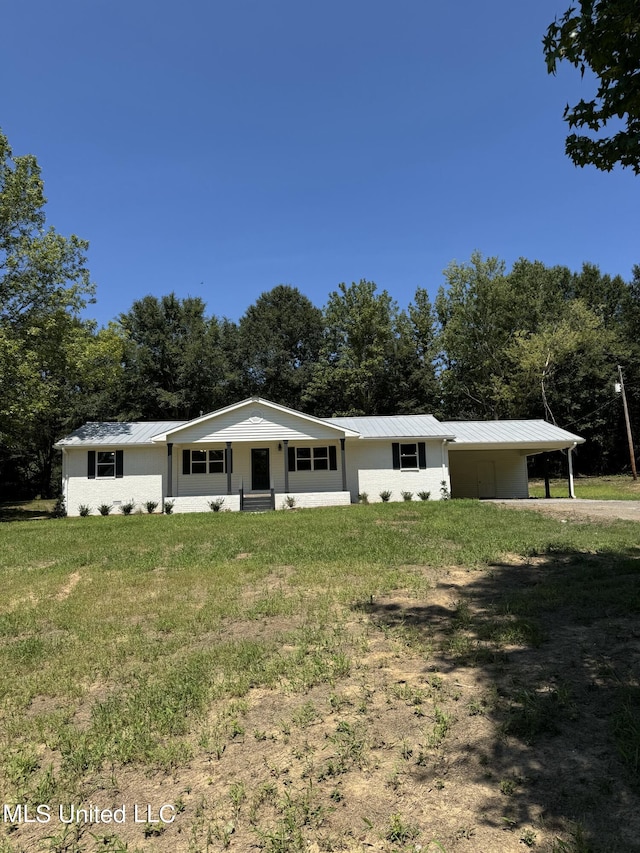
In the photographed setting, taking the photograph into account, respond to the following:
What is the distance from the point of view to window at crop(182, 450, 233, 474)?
22328mm

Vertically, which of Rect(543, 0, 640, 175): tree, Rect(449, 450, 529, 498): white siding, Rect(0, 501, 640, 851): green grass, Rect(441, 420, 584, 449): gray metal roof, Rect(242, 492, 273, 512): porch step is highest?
Rect(543, 0, 640, 175): tree

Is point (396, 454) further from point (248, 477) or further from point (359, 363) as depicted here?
point (359, 363)

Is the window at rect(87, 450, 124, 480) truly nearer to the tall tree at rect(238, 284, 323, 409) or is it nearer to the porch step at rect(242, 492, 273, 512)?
the porch step at rect(242, 492, 273, 512)

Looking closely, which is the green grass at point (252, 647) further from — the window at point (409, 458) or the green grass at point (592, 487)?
the green grass at point (592, 487)

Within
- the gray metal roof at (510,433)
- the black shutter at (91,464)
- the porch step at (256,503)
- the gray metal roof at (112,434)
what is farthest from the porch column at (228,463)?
the gray metal roof at (510,433)

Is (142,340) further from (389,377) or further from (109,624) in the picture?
(109,624)

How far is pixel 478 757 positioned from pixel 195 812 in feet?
5.29

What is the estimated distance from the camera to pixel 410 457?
22.1 meters

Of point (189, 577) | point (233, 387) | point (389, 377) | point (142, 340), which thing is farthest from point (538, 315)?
point (189, 577)

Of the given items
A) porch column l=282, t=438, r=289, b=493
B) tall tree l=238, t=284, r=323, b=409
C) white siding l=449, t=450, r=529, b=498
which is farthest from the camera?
tall tree l=238, t=284, r=323, b=409

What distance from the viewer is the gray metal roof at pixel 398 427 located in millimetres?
21844

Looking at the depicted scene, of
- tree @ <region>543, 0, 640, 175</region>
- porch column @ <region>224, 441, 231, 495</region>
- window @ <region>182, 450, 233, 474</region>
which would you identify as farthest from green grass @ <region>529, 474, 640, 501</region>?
tree @ <region>543, 0, 640, 175</region>

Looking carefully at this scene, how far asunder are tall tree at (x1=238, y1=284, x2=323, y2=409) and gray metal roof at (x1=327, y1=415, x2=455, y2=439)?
16562 mm

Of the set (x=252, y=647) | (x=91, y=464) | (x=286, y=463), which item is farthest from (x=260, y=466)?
(x=252, y=647)
